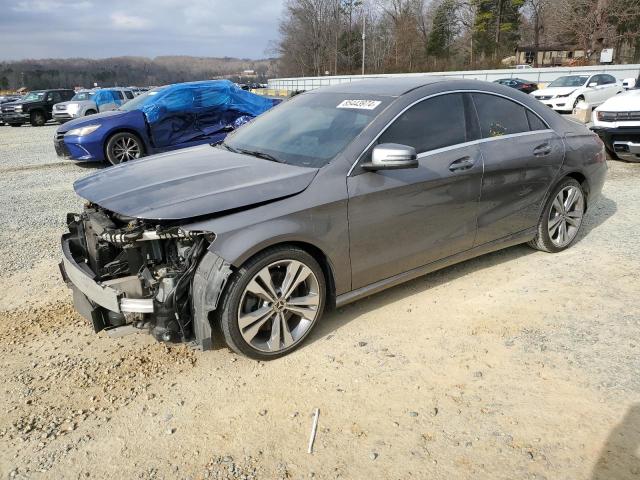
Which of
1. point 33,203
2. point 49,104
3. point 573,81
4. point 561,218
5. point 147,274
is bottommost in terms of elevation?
point 33,203

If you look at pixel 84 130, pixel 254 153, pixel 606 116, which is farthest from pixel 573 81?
pixel 254 153

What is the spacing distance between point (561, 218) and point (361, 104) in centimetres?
243

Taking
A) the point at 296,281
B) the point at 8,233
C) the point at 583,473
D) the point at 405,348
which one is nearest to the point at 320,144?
the point at 296,281

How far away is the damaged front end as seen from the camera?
283 cm

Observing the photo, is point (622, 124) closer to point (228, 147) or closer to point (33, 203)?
point (228, 147)

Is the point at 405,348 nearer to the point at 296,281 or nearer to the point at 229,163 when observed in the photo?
the point at 296,281

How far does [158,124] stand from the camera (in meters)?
9.91

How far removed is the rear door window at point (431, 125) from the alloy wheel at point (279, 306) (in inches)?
43.2

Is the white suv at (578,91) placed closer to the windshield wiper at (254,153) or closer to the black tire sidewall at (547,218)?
the black tire sidewall at (547,218)

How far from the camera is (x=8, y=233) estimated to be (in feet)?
19.2

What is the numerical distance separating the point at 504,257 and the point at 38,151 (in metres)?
13.2

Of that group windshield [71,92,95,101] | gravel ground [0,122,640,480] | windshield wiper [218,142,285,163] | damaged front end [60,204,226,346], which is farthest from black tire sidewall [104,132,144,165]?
windshield [71,92,95,101]

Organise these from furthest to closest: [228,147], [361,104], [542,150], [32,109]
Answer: [32,109] → [542,150] → [228,147] → [361,104]

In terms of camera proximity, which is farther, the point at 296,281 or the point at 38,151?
the point at 38,151
